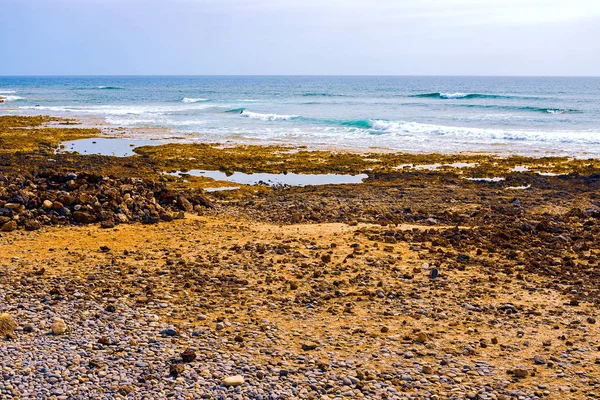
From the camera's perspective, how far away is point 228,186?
2228cm

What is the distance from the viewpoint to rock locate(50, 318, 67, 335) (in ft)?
25.8

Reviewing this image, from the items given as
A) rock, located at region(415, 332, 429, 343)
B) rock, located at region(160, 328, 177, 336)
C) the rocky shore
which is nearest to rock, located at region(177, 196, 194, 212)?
the rocky shore

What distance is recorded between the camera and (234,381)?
22.1 ft

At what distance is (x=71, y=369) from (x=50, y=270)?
3.94 m

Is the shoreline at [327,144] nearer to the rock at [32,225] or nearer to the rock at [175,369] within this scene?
the rock at [32,225]

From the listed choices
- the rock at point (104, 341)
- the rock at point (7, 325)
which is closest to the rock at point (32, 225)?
the rock at point (7, 325)

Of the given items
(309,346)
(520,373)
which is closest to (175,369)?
(309,346)

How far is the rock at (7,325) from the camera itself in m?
7.80

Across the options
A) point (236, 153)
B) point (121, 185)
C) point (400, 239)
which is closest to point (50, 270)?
point (121, 185)

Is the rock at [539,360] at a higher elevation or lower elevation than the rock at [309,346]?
lower

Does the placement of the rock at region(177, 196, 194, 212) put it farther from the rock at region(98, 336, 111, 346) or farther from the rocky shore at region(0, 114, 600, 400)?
the rock at region(98, 336, 111, 346)

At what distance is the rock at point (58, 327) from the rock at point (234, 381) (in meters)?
2.67

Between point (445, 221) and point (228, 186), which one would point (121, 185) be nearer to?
point (228, 186)

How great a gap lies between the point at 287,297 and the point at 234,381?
2.88 m
